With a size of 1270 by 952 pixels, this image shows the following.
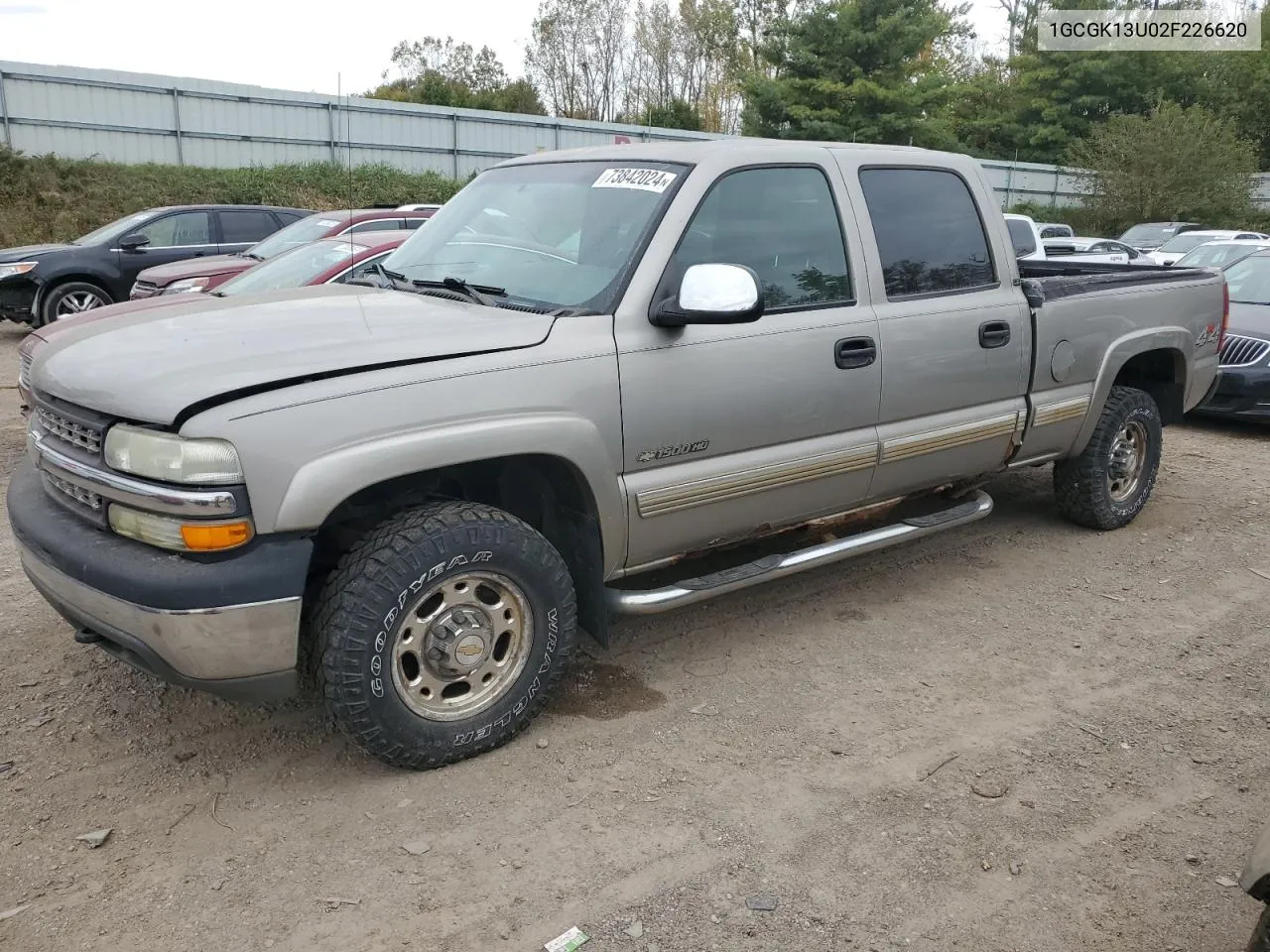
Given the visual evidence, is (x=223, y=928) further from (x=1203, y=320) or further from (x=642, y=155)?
(x=1203, y=320)

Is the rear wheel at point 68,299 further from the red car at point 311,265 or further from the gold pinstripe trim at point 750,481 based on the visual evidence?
the gold pinstripe trim at point 750,481

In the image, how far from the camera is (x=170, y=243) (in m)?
13.0

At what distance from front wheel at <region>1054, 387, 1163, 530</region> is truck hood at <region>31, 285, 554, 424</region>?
3495 mm

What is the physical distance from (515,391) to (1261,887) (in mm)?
2213

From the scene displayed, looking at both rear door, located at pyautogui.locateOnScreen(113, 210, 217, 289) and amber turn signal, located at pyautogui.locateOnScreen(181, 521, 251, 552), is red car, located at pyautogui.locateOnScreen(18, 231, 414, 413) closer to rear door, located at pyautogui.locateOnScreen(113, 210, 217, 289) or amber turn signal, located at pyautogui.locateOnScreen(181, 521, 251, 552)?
amber turn signal, located at pyautogui.locateOnScreen(181, 521, 251, 552)

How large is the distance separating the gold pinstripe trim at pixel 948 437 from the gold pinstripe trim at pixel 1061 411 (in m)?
0.18

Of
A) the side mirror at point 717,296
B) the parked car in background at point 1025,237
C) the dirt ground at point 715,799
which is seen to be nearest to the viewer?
the dirt ground at point 715,799

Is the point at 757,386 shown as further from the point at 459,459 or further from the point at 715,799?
the point at 715,799

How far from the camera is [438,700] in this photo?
3.23 metres

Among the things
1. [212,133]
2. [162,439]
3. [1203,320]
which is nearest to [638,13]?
[212,133]

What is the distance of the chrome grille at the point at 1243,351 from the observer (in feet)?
28.1

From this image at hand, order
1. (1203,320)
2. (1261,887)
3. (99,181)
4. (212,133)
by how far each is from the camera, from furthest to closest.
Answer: (212,133) → (99,181) → (1203,320) → (1261,887)

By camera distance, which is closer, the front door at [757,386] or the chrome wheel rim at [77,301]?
the front door at [757,386]

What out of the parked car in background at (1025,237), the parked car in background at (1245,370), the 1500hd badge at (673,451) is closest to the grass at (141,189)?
the parked car in background at (1025,237)
